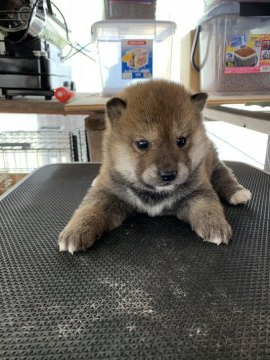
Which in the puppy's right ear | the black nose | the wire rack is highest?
the puppy's right ear

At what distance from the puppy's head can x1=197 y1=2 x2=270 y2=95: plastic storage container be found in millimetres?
922

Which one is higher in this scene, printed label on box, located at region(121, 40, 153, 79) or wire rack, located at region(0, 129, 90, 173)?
printed label on box, located at region(121, 40, 153, 79)

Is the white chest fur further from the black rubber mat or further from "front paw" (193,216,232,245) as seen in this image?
"front paw" (193,216,232,245)

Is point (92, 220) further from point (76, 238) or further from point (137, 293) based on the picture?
point (137, 293)

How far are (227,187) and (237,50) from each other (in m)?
1.02

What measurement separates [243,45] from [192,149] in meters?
1.13

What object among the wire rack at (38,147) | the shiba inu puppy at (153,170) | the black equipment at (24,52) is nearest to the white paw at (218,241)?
the shiba inu puppy at (153,170)

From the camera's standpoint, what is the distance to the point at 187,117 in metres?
1.02

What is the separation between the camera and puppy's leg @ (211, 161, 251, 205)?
3.88ft

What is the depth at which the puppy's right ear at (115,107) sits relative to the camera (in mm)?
1042

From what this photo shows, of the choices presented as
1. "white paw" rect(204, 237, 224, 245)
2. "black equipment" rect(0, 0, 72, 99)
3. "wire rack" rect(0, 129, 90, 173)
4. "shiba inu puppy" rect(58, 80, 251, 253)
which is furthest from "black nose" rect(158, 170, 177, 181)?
"wire rack" rect(0, 129, 90, 173)

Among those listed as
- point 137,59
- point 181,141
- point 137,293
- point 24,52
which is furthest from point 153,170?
point 24,52

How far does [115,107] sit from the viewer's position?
41.8 inches

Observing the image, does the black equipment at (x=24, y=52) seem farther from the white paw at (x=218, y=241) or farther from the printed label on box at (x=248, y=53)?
the white paw at (x=218, y=241)
